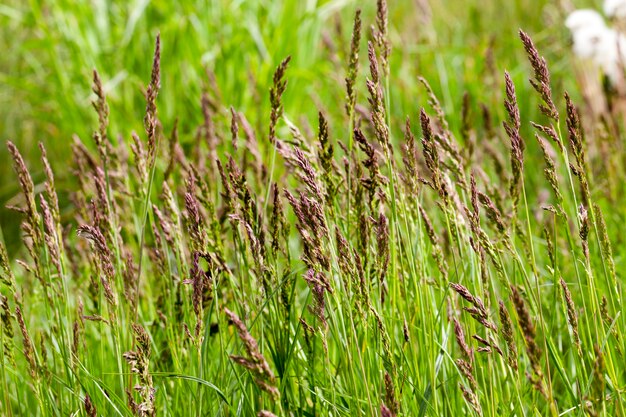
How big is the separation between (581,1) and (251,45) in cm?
398

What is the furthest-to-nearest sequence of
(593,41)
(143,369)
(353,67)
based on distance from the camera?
1. (593,41)
2. (353,67)
3. (143,369)

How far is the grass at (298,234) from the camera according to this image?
1.25 meters

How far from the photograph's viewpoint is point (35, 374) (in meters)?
1.43

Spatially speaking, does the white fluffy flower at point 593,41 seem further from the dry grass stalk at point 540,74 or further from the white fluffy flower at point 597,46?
the dry grass stalk at point 540,74

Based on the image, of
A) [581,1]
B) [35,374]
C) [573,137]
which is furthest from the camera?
[581,1]

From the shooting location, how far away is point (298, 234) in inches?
117

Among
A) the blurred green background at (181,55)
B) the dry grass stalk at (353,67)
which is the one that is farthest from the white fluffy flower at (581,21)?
the dry grass stalk at (353,67)

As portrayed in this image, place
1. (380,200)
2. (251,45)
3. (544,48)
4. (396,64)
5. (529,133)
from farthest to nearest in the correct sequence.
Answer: (544,48) < (396,64) < (529,133) < (251,45) < (380,200)

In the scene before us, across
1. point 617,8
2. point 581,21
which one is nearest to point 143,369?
point 617,8

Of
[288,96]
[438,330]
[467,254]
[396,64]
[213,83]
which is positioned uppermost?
[396,64]

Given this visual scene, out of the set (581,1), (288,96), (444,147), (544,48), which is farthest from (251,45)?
(581,1)

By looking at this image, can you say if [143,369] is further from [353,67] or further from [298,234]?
[298,234]

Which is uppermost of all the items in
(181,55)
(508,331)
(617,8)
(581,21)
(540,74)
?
(181,55)

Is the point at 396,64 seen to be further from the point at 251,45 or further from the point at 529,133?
the point at 251,45
